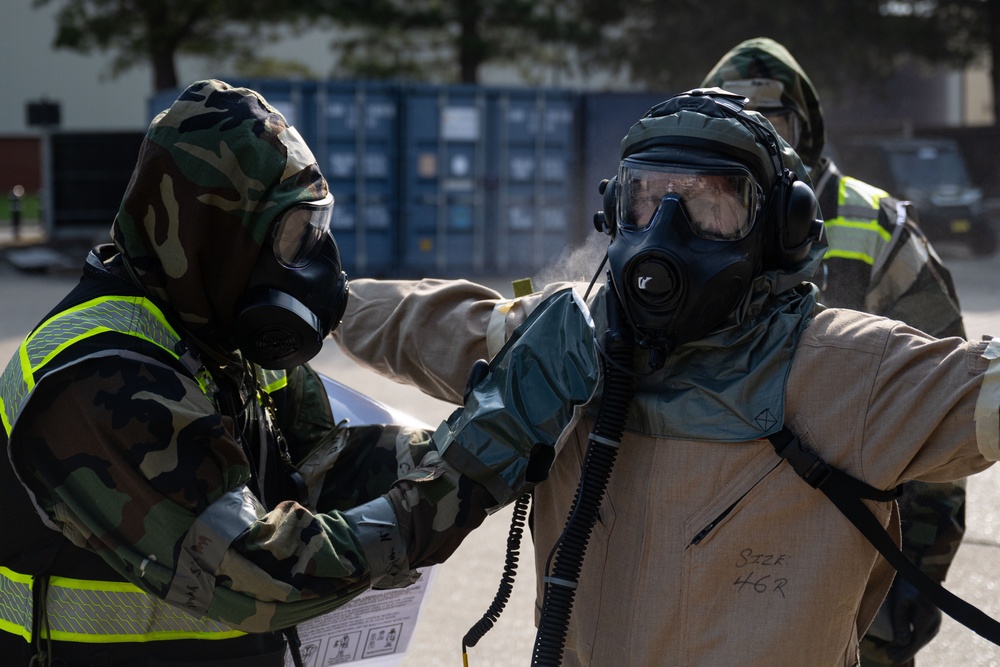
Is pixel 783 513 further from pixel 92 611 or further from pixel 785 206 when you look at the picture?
pixel 92 611

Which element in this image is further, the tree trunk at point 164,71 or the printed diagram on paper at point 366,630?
the tree trunk at point 164,71

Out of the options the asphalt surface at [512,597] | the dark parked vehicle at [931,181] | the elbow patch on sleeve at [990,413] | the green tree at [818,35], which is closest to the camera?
the elbow patch on sleeve at [990,413]

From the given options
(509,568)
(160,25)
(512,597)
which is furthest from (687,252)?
(160,25)

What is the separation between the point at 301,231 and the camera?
7.20ft

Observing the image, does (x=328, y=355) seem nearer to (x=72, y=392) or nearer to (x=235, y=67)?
(x=72, y=392)

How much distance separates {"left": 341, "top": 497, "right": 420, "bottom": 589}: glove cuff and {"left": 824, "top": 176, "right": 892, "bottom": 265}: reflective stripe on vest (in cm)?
170

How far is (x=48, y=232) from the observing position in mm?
16312

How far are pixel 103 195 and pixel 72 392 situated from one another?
15446 mm

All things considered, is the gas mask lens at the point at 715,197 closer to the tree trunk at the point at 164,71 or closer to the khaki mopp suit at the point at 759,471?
the khaki mopp suit at the point at 759,471

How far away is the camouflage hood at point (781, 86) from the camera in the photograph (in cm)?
346

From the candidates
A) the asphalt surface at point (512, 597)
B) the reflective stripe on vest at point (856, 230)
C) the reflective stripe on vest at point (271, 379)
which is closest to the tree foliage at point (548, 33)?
the asphalt surface at point (512, 597)

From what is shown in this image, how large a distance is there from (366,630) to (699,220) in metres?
1.19

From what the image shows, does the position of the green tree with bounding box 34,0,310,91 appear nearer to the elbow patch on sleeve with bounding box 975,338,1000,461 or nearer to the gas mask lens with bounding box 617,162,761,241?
the gas mask lens with bounding box 617,162,761,241

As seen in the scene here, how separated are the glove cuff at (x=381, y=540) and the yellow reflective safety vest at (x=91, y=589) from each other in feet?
1.19
